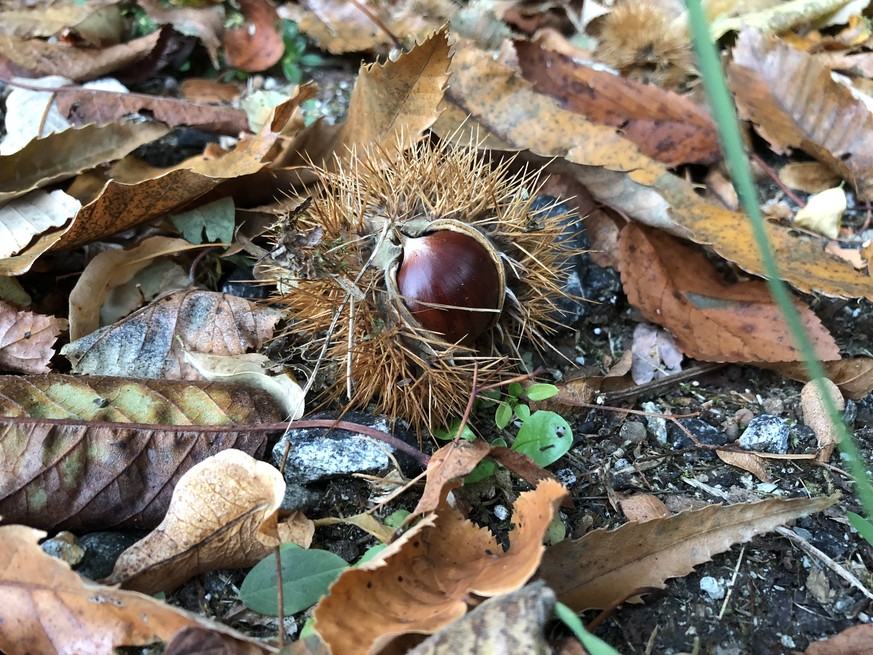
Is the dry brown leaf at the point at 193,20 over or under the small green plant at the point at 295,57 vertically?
over

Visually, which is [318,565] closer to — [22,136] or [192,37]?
[22,136]

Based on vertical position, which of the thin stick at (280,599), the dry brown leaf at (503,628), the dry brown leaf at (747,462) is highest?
the dry brown leaf at (503,628)

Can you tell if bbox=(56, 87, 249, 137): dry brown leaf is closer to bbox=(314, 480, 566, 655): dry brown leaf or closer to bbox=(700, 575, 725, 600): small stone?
bbox=(314, 480, 566, 655): dry brown leaf

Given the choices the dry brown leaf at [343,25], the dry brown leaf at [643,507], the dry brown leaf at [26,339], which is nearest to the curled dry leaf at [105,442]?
the dry brown leaf at [26,339]

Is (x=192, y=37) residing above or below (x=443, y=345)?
above

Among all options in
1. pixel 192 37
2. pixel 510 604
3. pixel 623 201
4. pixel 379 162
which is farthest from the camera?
pixel 192 37

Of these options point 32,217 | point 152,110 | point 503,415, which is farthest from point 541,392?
point 152,110

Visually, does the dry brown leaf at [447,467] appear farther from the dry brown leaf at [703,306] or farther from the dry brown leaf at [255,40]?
the dry brown leaf at [255,40]

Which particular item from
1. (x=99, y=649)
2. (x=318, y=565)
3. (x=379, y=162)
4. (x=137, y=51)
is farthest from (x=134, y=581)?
(x=137, y=51)
